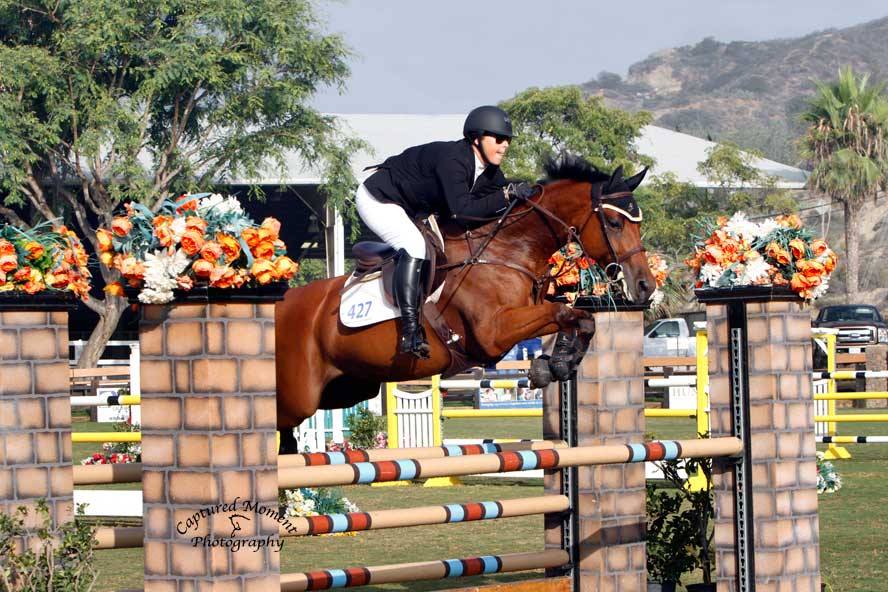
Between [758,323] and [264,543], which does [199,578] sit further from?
[758,323]

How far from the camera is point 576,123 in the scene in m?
33.2

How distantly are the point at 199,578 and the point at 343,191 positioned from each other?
2334 centimetres

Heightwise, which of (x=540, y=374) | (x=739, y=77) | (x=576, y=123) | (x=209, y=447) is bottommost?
(x=209, y=447)

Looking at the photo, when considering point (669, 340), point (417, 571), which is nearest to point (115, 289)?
point (417, 571)

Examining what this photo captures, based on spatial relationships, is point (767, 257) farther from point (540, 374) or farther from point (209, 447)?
point (209, 447)

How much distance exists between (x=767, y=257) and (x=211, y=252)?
8.27ft

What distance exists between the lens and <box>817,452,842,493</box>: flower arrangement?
1005cm

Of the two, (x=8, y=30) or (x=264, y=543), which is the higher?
(x=8, y=30)

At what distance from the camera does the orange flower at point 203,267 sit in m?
3.98

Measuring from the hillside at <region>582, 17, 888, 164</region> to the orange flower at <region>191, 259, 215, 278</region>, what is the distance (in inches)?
5479

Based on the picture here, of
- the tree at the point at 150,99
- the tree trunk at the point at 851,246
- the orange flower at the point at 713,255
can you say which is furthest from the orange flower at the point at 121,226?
the tree trunk at the point at 851,246

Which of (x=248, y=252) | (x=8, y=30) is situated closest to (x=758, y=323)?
(x=248, y=252)

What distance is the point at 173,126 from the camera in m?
26.5

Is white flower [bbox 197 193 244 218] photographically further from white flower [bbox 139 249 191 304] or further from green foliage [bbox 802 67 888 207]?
green foliage [bbox 802 67 888 207]
